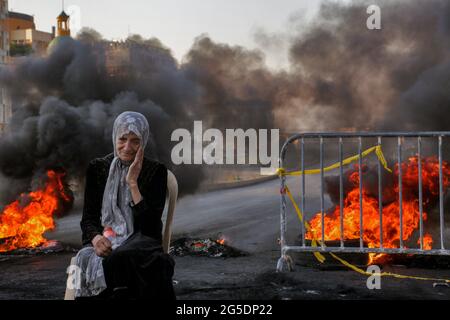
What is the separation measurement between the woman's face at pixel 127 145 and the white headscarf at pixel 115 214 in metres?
0.02

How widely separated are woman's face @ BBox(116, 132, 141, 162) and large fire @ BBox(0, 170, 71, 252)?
6033 mm

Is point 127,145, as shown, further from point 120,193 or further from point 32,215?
point 32,215

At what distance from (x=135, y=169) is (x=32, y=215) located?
7341 mm

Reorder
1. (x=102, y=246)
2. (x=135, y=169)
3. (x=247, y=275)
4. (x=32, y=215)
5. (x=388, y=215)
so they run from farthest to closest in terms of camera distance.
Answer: (x=32, y=215) < (x=388, y=215) < (x=247, y=275) < (x=135, y=169) < (x=102, y=246)

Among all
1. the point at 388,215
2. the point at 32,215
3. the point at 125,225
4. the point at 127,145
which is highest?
the point at 127,145

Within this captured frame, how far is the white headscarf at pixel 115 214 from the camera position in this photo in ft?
12.3

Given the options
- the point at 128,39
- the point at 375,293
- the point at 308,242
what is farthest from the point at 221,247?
the point at 128,39

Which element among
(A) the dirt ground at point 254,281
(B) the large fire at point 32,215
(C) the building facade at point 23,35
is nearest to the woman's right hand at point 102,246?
(A) the dirt ground at point 254,281

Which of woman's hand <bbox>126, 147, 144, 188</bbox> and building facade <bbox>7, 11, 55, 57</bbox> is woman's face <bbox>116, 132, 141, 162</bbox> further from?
building facade <bbox>7, 11, 55, 57</bbox>

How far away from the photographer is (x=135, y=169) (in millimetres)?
3840

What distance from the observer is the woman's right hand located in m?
3.72

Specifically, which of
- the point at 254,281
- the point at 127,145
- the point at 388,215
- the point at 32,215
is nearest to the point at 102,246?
the point at 127,145

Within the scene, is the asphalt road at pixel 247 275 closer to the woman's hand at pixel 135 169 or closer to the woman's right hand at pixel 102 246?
the woman's right hand at pixel 102 246

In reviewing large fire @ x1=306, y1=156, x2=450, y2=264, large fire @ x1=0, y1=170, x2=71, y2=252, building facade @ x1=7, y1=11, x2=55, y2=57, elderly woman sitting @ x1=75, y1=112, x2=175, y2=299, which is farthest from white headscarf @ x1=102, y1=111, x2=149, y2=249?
building facade @ x1=7, y1=11, x2=55, y2=57
